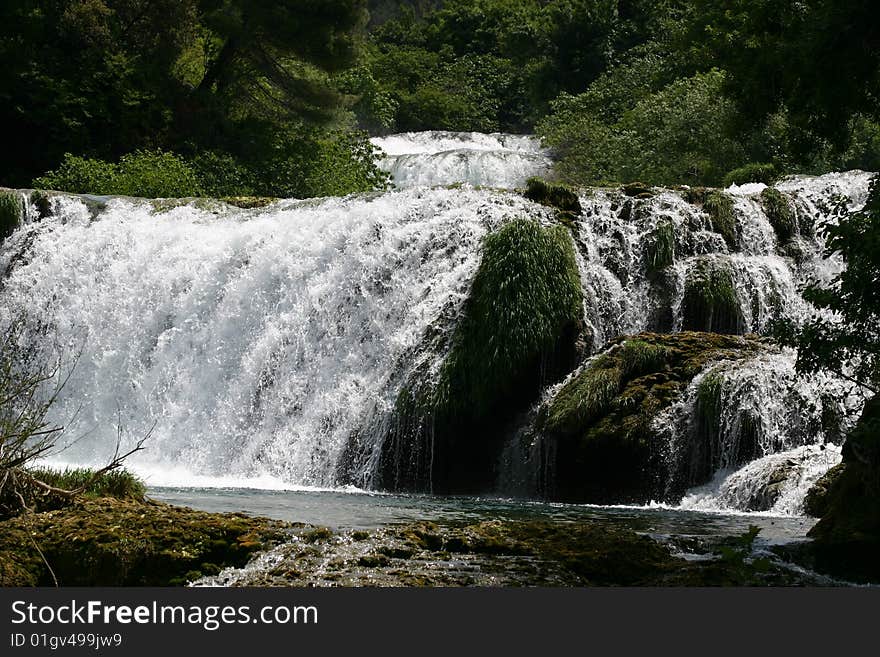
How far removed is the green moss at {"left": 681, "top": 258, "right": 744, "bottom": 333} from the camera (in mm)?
15531

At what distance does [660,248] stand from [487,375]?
363cm

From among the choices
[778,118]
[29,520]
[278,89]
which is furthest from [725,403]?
[278,89]

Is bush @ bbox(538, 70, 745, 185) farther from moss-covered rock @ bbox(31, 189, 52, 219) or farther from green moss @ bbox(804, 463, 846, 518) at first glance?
green moss @ bbox(804, 463, 846, 518)

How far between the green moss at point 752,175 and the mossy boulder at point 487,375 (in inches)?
459

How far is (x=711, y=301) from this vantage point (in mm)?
15578

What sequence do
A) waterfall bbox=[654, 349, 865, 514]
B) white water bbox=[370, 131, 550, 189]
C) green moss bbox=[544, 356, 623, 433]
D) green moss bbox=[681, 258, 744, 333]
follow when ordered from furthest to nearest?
white water bbox=[370, 131, 550, 189] < green moss bbox=[681, 258, 744, 333] < green moss bbox=[544, 356, 623, 433] < waterfall bbox=[654, 349, 865, 514]

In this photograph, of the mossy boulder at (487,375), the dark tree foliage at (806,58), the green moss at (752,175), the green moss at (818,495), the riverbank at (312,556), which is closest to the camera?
the riverbank at (312,556)

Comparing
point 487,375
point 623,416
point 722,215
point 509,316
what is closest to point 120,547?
point 623,416

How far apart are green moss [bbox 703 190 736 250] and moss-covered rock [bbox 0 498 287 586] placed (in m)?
11.5

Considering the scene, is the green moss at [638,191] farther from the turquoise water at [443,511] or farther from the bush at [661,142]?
the bush at [661,142]

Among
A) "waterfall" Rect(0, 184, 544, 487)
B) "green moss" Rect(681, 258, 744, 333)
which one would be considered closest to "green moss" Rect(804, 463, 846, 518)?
"green moss" Rect(681, 258, 744, 333)

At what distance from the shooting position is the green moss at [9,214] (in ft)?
64.5

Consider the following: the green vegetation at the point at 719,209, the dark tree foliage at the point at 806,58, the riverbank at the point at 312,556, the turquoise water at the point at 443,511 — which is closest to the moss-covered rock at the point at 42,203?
the turquoise water at the point at 443,511

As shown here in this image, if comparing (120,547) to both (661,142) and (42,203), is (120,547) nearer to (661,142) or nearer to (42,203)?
(42,203)
